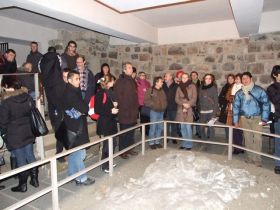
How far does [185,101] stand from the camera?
5355 millimetres

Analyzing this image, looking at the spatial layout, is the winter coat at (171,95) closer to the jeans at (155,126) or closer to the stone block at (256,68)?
the jeans at (155,126)

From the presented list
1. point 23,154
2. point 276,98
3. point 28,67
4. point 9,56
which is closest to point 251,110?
point 276,98

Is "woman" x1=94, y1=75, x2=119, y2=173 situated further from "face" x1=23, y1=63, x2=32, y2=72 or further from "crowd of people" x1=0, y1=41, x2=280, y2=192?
"face" x1=23, y1=63, x2=32, y2=72

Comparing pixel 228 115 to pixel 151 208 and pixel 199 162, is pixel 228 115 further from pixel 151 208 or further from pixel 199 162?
pixel 151 208

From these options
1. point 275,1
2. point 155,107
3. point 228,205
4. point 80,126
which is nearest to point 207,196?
point 228,205

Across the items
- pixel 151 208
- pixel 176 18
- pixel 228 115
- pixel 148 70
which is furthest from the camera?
pixel 148 70

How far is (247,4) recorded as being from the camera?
4.10 meters

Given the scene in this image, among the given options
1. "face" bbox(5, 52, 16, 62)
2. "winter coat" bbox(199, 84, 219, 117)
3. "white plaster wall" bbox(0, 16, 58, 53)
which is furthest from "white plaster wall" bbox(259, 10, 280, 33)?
"face" bbox(5, 52, 16, 62)

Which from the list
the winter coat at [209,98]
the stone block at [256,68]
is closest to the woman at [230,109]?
the winter coat at [209,98]

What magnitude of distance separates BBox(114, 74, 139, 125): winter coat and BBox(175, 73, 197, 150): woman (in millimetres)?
1086

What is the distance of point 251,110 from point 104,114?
8.47ft

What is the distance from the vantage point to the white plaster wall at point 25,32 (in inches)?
253

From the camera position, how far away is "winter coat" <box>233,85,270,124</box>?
4391 millimetres

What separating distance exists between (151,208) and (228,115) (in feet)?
10.4
